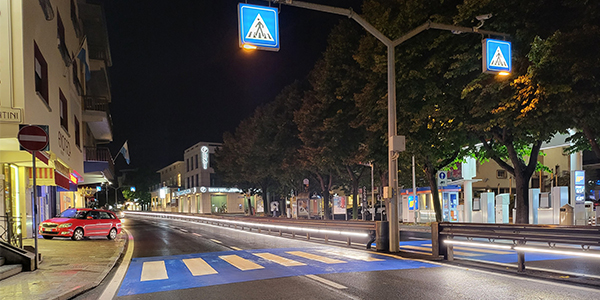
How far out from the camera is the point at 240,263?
38.9 ft

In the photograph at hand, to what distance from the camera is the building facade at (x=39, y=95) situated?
12.2 metres

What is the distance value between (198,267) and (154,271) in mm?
1047

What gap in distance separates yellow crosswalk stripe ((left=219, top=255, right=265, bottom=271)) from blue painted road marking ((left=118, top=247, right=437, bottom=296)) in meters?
0.15

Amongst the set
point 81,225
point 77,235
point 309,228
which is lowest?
point 77,235

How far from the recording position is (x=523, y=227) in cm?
1020

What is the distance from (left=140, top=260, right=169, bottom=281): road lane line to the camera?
989cm

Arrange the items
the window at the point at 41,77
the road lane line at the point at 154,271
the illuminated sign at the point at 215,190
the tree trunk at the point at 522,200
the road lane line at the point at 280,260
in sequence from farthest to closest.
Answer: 1. the illuminated sign at the point at 215,190
2. the tree trunk at the point at 522,200
3. the window at the point at 41,77
4. the road lane line at the point at 280,260
5. the road lane line at the point at 154,271

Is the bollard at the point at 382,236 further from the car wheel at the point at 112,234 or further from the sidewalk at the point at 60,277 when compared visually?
the car wheel at the point at 112,234

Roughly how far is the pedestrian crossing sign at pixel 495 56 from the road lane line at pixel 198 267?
9131mm

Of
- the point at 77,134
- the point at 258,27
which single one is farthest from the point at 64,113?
the point at 258,27

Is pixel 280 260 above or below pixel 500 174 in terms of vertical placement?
above

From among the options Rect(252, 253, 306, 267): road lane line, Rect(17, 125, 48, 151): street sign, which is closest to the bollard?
Rect(252, 253, 306, 267): road lane line

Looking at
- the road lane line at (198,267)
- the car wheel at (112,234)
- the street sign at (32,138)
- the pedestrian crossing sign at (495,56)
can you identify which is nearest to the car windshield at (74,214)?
the car wheel at (112,234)

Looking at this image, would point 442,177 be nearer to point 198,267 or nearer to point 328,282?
point 198,267
